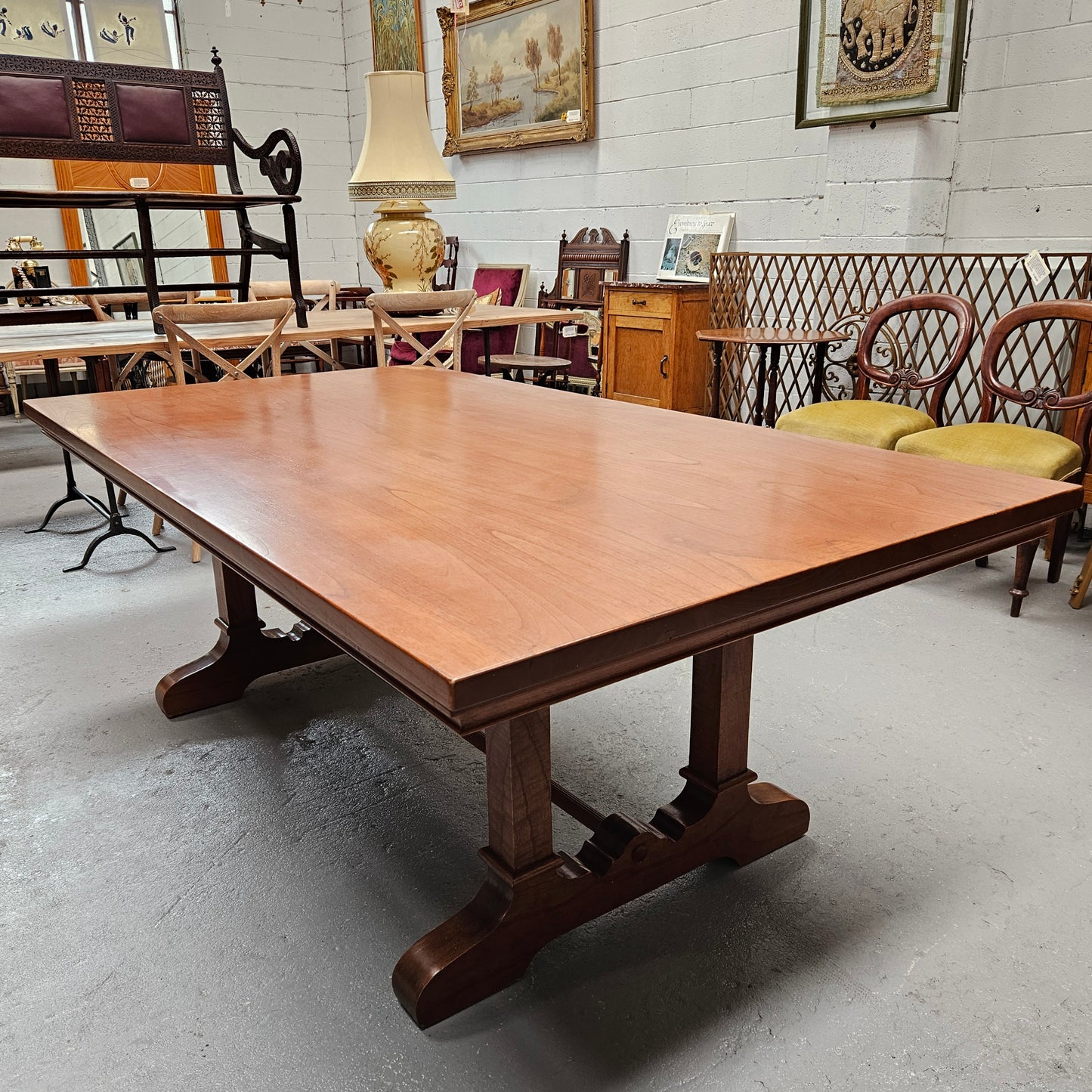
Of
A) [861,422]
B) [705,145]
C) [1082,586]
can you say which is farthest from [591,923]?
[705,145]

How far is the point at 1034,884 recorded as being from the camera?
153 centimetres

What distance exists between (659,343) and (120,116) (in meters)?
2.40

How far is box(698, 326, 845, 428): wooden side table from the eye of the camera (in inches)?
143

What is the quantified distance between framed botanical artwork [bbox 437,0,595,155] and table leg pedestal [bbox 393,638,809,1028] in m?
4.73

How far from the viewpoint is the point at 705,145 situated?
15.7 ft

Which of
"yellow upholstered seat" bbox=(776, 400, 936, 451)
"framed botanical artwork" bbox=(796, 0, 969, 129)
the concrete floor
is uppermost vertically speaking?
"framed botanical artwork" bbox=(796, 0, 969, 129)

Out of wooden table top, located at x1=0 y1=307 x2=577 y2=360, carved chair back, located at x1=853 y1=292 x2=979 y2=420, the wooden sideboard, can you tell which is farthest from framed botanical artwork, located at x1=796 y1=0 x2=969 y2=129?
wooden table top, located at x1=0 y1=307 x2=577 y2=360

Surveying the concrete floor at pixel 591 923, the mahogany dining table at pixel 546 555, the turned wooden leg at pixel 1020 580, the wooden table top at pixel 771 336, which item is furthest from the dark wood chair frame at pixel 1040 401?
the mahogany dining table at pixel 546 555

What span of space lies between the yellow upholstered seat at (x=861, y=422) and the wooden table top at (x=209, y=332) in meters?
1.50

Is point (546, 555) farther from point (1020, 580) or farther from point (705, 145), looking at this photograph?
point (705, 145)

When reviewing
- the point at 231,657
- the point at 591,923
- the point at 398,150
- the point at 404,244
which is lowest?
the point at 591,923

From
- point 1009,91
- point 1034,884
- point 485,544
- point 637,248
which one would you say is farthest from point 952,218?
point 485,544

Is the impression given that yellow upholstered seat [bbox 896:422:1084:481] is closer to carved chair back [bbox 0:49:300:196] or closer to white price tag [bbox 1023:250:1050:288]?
white price tag [bbox 1023:250:1050:288]

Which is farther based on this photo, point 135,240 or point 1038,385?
point 135,240
